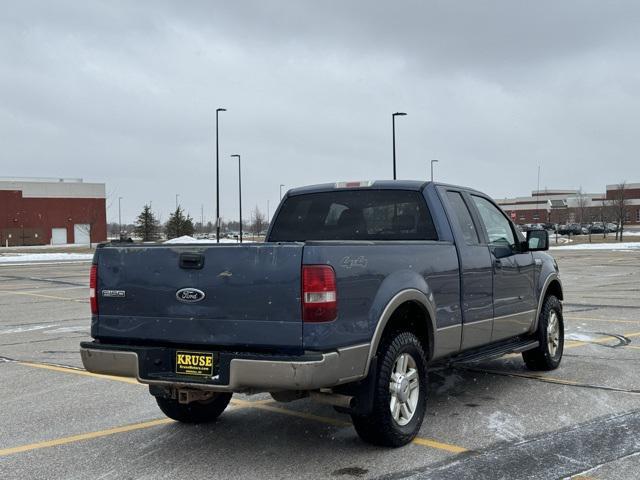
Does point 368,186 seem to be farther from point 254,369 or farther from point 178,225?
point 178,225

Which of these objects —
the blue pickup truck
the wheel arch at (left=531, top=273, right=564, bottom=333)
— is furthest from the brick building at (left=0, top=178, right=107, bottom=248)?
the blue pickup truck

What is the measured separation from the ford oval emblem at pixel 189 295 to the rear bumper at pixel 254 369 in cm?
36

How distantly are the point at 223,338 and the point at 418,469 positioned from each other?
59.0 inches

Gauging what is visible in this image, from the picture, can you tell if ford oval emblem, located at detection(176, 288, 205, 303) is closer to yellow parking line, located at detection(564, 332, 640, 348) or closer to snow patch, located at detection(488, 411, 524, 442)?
snow patch, located at detection(488, 411, 524, 442)

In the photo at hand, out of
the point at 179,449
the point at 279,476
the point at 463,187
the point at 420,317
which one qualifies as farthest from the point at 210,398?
the point at 463,187

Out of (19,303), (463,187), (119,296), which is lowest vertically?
(19,303)

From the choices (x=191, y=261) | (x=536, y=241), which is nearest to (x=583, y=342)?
(x=536, y=241)

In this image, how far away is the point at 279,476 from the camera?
4566 mm

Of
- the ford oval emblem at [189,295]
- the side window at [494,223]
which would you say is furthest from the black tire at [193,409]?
the side window at [494,223]

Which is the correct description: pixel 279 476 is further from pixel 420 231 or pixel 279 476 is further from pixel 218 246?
pixel 420 231

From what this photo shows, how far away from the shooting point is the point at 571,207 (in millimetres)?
114750

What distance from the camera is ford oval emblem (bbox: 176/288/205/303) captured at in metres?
4.77

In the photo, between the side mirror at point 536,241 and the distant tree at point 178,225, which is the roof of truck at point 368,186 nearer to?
the side mirror at point 536,241

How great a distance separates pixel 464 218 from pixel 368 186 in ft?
2.98
